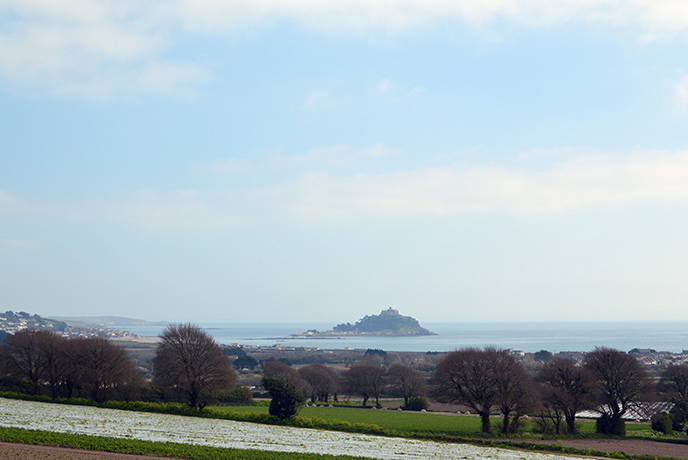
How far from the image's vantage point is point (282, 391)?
1828 inches

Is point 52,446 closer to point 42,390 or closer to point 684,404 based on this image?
point 42,390

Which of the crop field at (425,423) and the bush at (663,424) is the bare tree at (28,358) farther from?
the bush at (663,424)

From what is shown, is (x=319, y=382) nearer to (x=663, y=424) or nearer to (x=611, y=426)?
(x=611, y=426)

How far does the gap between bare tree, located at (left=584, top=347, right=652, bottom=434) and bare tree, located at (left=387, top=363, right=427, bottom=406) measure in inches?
1436

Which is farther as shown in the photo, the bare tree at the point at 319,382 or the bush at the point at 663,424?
the bare tree at the point at 319,382

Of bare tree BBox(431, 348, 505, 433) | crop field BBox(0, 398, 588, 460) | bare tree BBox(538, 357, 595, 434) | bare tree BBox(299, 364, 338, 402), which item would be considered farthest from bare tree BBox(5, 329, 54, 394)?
bare tree BBox(538, 357, 595, 434)

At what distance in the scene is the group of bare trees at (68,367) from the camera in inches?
2082

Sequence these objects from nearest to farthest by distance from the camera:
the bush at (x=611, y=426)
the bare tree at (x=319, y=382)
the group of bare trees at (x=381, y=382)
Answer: the bush at (x=611, y=426)
the bare tree at (x=319, y=382)
the group of bare trees at (x=381, y=382)

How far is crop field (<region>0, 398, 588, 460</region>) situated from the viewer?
3002 cm

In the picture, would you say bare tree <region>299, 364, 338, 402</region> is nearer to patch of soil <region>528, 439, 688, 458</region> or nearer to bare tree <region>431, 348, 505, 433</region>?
bare tree <region>431, 348, 505, 433</region>

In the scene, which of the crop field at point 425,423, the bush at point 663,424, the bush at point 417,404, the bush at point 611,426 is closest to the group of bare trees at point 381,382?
the bush at point 417,404

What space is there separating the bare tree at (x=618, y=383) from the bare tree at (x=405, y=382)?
120ft

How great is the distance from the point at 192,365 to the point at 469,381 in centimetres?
2758

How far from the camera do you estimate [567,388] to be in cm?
5138
